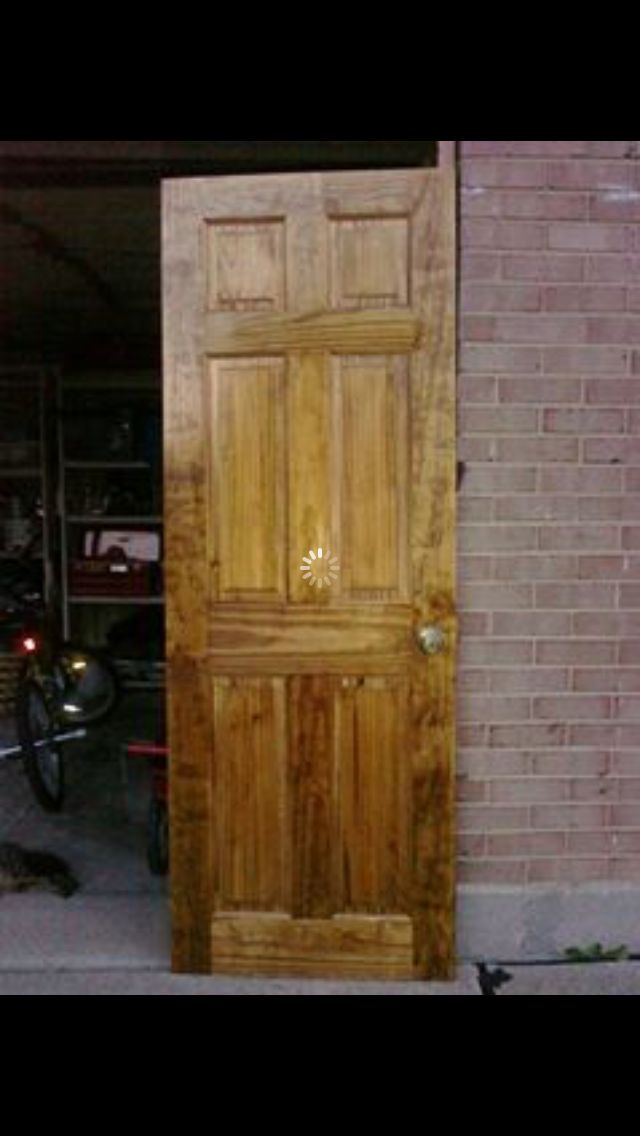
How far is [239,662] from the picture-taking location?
3.57 metres

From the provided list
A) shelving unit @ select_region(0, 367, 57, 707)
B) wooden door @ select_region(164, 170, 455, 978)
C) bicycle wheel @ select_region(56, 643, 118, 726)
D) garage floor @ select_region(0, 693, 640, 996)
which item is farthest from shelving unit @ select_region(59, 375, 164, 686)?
wooden door @ select_region(164, 170, 455, 978)

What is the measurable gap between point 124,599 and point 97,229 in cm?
380

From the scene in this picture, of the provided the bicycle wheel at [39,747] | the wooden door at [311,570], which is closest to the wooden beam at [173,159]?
the wooden door at [311,570]

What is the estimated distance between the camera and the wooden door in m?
3.44

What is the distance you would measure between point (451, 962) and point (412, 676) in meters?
1.00

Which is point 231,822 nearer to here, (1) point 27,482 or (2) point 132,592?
(2) point 132,592

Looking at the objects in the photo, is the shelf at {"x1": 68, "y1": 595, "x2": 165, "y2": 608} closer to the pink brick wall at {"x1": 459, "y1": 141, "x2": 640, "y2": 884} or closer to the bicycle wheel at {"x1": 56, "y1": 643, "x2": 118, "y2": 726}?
the bicycle wheel at {"x1": 56, "y1": 643, "x2": 118, "y2": 726}

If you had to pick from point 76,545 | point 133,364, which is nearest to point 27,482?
point 76,545

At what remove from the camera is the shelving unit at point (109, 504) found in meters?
8.85

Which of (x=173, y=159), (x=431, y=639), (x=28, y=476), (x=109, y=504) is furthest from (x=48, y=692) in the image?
(x=28, y=476)

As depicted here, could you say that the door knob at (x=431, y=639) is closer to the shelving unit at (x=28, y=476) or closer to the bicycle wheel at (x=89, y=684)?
the bicycle wheel at (x=89, y=684)

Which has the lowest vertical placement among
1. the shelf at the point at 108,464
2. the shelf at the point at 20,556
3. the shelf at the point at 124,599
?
the shelf at the point at 124,599

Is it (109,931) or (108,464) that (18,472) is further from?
(109,931)

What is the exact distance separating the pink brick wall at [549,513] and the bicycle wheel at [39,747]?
2468mm
